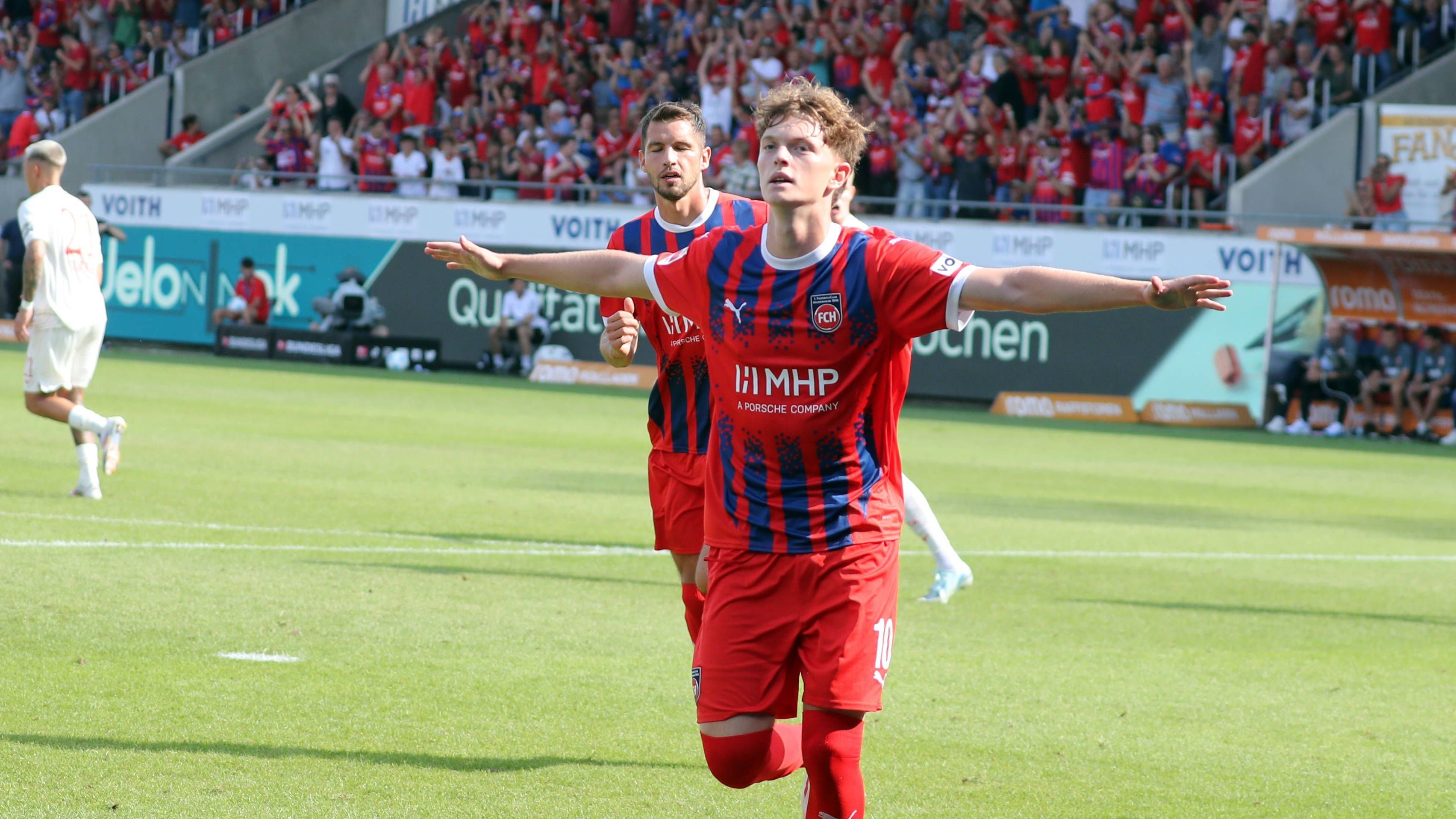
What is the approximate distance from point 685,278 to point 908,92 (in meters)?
24.8

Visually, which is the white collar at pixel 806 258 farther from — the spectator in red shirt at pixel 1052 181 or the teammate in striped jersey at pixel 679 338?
the spectator in red shirt at pixel 1052 181

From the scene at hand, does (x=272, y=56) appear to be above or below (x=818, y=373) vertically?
above

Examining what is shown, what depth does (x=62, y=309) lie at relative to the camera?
12.0 m

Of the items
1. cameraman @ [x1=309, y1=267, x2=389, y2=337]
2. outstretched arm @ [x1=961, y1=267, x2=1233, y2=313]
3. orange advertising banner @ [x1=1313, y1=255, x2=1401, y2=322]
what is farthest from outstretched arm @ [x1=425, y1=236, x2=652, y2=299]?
cameraman @ [x1=309, y1=267, x2=389, y2=337]

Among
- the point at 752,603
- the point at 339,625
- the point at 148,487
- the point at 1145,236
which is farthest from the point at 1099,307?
the point at 1145,236

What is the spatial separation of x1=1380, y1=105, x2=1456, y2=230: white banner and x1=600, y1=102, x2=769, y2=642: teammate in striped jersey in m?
20.5

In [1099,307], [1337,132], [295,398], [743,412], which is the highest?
[1337,132]

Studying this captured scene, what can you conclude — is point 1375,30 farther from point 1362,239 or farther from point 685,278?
point 685,278

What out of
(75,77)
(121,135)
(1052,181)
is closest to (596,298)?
(1052,181)

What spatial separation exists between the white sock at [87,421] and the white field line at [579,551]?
2060 mm

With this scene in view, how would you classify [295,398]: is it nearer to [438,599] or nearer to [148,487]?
[148,487]

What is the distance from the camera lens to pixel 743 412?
4.64 metres

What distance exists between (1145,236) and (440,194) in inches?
487

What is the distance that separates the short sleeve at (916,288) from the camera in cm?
442
